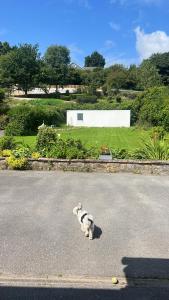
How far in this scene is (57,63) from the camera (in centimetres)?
9469

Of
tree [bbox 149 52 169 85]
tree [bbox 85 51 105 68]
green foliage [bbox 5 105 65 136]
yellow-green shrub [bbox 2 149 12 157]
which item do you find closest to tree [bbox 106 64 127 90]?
tree [bbox 149 52 169 85]

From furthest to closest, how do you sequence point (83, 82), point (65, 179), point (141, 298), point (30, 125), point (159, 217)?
point (83, 82), point (30, 125), point (65, 179), point (159, 217), point (141, 298)

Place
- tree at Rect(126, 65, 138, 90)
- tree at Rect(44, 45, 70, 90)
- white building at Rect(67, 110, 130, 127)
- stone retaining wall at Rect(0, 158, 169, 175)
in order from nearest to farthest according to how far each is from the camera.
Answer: stone retaining wall at Rect(0, 158, 169, 175)
white building at Rect(67, 110, 130, 127)
tree at Rect(44, 45, 70, 90)
tree at Rect(126, 65, 138, 90)

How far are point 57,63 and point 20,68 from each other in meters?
24.9

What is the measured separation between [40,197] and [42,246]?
11.7 feet

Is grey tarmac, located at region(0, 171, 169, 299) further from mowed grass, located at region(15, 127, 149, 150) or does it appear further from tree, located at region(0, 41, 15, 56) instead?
tree, located at region(0, 41, 15, 56)

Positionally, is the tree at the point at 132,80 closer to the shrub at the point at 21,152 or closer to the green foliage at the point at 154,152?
the green foliage at the point at 154,152

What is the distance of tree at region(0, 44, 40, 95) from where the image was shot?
2800 inches

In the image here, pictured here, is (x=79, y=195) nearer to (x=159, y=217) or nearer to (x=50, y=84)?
(x=159, y=217)

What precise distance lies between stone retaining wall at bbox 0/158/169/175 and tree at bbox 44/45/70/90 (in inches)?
2681

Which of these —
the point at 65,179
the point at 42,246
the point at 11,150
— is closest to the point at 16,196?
the point at 65,179

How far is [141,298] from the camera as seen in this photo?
5.88 m

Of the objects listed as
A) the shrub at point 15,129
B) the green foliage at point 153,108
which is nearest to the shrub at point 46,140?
the shrub at point 15,129

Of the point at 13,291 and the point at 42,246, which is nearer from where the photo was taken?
the point at 13,291
